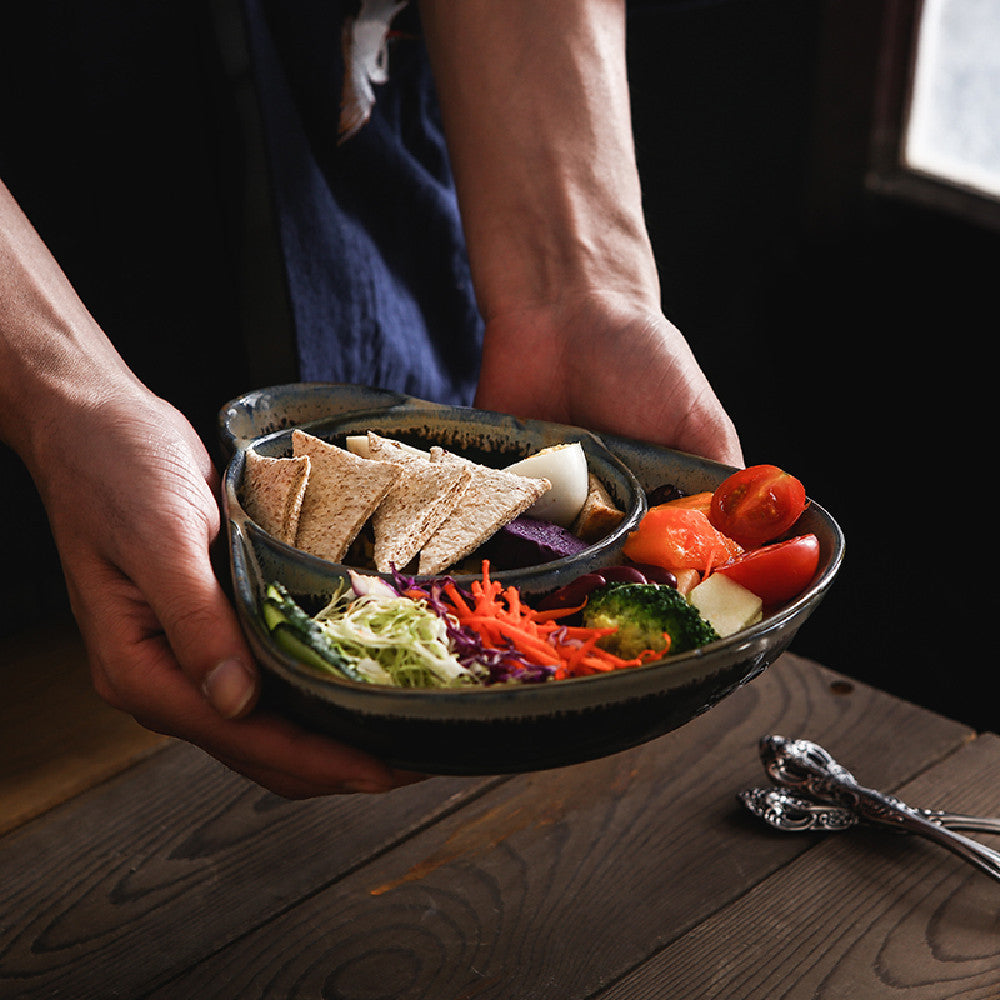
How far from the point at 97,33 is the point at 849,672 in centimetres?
241

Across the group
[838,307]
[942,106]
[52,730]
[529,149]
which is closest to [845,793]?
[52,730]

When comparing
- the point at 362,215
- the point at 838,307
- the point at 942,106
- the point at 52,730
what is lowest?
the point at 838,307

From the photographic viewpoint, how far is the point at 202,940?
3.70 ft

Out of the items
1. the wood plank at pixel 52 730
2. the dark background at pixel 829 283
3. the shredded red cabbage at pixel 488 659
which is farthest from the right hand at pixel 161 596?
the dark background at pixel 829 283

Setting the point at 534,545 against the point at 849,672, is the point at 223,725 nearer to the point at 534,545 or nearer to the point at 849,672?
the point at 534,545

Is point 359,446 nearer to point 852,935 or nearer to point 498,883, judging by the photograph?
point 498,883

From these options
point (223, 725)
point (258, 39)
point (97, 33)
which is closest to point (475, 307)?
point (258, 39)

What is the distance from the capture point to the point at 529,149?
180 cm

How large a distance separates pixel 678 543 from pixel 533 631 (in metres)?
0.24

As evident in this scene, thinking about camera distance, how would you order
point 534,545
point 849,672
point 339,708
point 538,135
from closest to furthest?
point 339,708 < point 534,545 < point 538,135 < point 849,672

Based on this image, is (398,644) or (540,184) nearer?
(398,644)

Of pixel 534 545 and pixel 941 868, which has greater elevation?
pixel 534 545

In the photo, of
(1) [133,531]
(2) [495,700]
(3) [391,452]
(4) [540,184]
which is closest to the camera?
(2) [495,700]

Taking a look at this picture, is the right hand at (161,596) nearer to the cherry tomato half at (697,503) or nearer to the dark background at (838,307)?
the cherry tomato half at (697,503)
